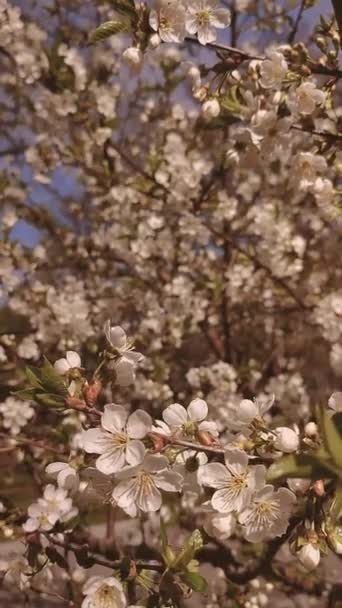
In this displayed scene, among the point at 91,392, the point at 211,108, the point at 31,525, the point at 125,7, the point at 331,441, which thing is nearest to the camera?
the point at 331,441

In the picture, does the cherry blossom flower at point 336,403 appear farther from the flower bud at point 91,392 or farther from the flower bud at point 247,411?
the flower bud at point 91,392

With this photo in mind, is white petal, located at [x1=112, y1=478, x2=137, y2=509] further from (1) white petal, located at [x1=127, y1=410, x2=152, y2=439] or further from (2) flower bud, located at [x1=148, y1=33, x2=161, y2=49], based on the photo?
(2) flower bud, located at [x1=148, y1=33, x2=161, y2=49]

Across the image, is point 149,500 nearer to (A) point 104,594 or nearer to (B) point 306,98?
(A) point 104,594

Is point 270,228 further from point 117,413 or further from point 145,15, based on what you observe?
point 117,413

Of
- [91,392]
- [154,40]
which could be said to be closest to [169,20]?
[154,40]

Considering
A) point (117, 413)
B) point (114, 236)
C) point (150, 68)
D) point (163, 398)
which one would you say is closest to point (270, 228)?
point (114, 236)

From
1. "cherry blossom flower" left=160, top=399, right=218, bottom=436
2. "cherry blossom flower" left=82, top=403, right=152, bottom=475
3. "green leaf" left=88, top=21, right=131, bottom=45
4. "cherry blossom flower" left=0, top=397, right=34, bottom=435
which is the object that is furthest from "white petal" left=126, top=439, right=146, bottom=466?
"cherry blossom flower" left=0, top=397, right=34, bottom=435
